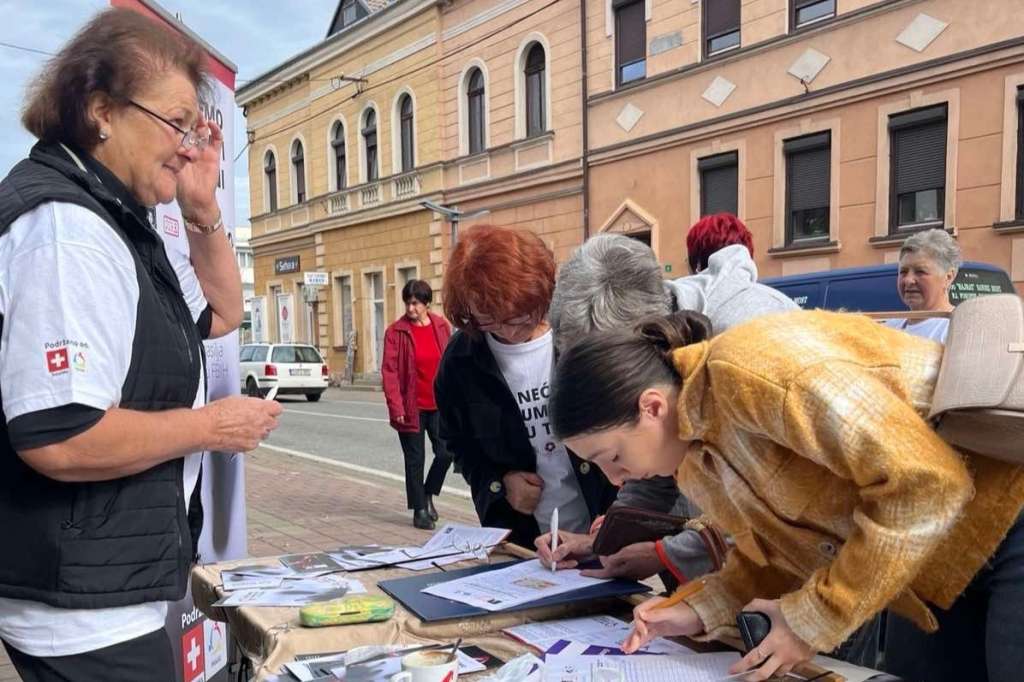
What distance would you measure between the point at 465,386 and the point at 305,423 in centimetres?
1030

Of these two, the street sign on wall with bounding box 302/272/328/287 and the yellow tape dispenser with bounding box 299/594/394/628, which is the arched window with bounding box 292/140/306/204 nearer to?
the street sign on wall with bounding box 302/272/328/287

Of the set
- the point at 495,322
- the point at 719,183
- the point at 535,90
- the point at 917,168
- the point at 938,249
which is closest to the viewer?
the point at 495,322

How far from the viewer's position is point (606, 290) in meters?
1.95

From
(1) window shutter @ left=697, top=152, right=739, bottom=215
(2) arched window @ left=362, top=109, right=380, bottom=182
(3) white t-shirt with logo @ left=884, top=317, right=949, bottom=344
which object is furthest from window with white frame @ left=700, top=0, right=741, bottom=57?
(2) arched window @ left=362, top=109, right=380, bottom=182

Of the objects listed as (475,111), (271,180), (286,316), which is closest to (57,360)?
(475,111)

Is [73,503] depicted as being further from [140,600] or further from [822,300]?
[822,300]

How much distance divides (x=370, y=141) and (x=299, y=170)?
156 inches

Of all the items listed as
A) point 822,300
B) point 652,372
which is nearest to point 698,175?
point 822,300

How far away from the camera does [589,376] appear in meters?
1.37

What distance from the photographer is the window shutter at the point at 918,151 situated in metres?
9.85

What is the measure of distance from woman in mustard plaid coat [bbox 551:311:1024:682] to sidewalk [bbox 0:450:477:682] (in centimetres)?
330

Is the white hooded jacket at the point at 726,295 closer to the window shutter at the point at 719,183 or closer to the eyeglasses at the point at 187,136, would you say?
the eyeglasses at the point at 187,136

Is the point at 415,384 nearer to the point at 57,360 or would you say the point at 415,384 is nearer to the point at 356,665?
the point at 356,665

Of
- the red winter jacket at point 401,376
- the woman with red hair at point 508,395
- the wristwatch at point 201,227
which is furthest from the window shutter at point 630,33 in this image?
the wristwatch at point 201,227
